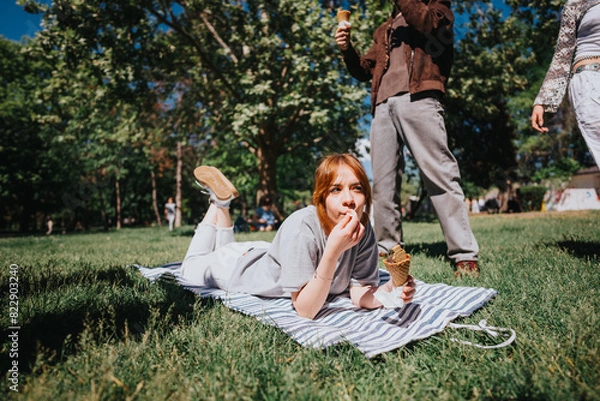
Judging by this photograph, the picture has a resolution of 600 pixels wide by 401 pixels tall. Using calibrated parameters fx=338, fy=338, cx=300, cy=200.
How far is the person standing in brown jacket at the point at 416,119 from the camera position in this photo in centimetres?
304

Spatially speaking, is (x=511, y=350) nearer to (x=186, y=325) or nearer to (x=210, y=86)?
(x=186, y=325)

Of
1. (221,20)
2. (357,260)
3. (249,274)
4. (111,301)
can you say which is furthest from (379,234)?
(221,20)

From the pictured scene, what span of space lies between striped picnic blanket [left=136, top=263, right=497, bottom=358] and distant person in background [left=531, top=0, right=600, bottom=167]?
147cm

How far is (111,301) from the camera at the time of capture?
221 centimetres

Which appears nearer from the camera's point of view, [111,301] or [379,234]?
[111,301]

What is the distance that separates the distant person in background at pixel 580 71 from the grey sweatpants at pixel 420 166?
798mm

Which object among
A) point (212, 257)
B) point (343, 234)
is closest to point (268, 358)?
point (343, 234)

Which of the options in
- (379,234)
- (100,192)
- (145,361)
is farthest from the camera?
(100,192)

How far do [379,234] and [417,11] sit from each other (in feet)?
7.00

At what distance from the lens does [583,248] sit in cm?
366

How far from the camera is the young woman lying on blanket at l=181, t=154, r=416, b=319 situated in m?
1.81

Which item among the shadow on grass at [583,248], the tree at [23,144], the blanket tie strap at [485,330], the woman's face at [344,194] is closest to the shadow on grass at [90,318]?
the woman's face at [344,194]

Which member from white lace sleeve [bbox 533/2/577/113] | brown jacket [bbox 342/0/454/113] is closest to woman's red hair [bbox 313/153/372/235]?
brown jacket [bbox 342/0/454/113]

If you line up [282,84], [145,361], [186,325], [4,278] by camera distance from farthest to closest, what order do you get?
1. [282,84]
2. [4,278]
3. [186,325]
4. [145,361]
